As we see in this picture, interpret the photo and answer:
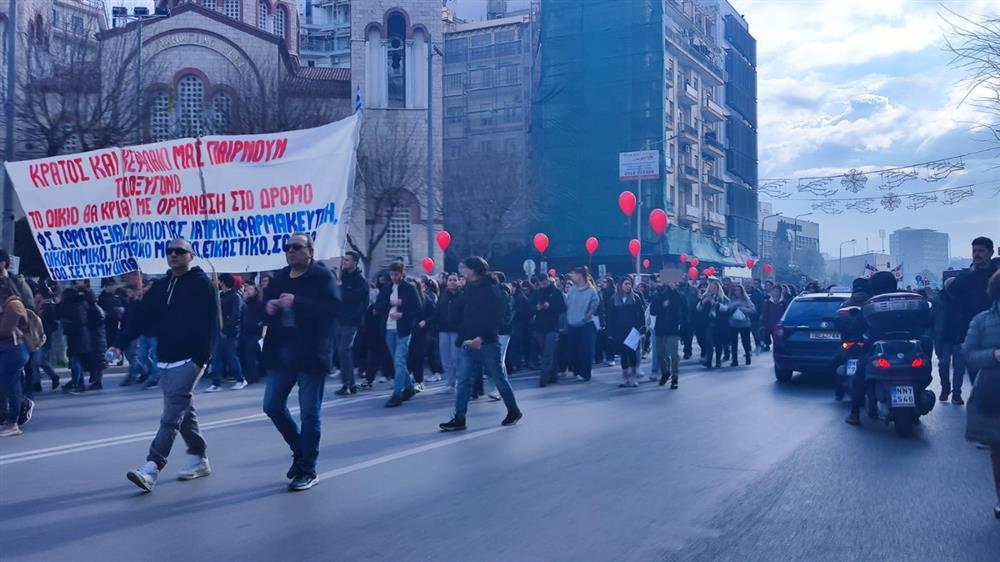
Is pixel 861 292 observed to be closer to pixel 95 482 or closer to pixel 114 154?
pixel 95 482

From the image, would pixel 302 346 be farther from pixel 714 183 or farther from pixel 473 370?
pixel 714 183

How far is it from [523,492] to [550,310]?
8448 mm

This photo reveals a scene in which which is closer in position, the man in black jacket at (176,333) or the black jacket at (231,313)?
the man in black jacket at (176,333)

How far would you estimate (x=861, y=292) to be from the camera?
11.4m

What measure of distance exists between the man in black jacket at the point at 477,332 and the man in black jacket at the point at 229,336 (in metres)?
6.15

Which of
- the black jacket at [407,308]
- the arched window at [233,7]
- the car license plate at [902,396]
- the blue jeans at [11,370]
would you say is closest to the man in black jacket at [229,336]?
the black jacket at [407,308]

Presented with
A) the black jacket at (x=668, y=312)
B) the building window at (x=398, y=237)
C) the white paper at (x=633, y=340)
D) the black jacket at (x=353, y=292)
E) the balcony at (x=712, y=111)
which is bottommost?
the white paper at (x=633, y=340)

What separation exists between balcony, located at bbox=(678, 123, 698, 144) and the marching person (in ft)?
166

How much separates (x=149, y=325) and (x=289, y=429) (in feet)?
4.41

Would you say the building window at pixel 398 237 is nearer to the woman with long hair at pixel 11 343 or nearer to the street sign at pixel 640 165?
the street sign at pixel 640 165

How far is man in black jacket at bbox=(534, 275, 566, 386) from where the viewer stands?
50.6 feet

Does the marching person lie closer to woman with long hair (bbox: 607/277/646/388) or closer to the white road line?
the white road line


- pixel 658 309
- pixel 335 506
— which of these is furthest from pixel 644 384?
pixel 335 506

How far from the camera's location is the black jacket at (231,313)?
50.2 ft
